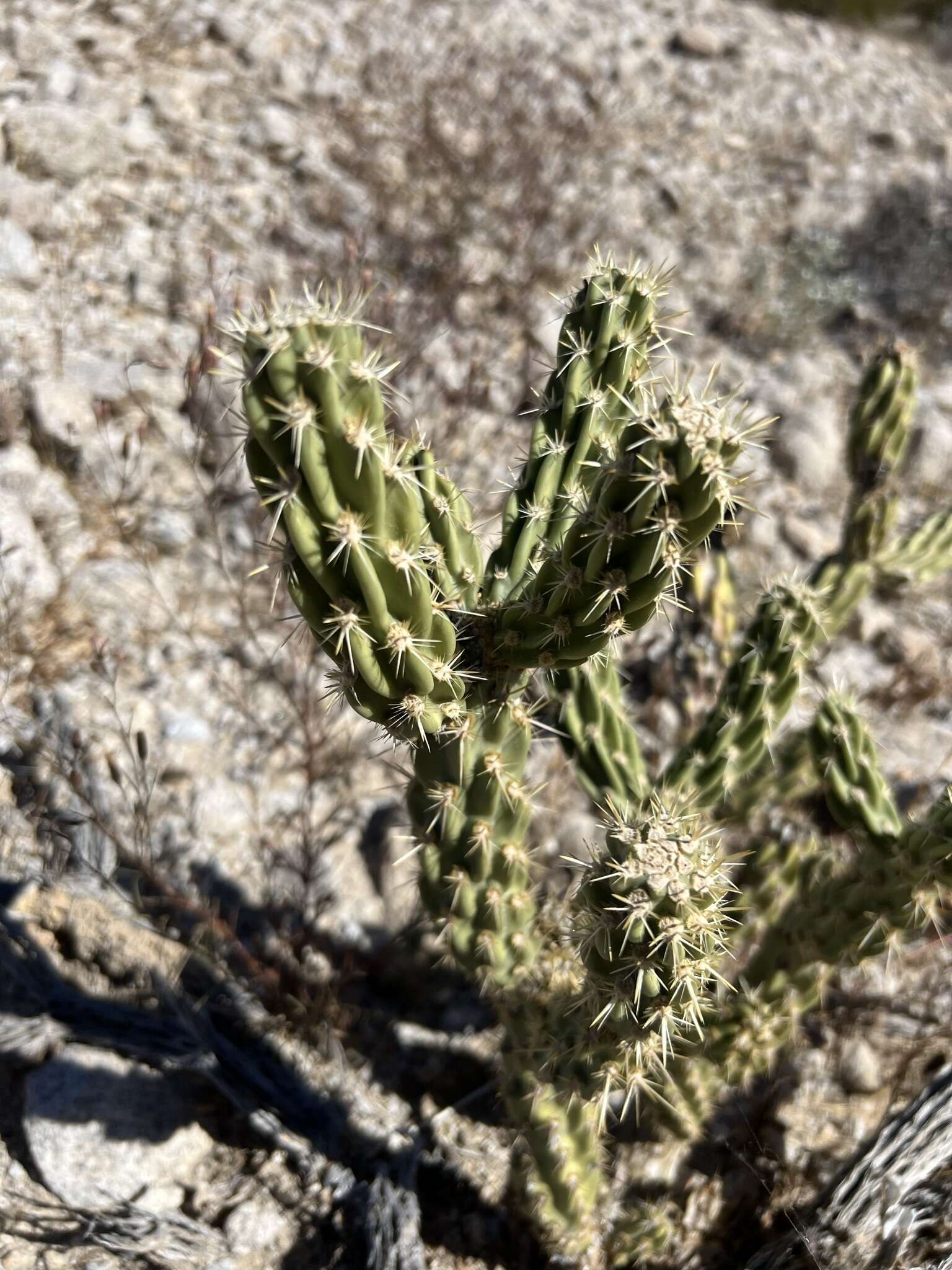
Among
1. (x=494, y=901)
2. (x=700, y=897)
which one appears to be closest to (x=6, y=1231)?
(x=494, y=901)

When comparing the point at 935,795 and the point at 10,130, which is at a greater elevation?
A: the point at 10,130

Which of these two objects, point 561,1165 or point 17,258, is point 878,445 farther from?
point 17,258

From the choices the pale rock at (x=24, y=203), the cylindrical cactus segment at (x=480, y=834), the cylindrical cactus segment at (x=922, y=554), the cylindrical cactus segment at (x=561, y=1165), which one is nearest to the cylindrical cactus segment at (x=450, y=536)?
the cylindrical cactus segment at (x=480, y=834)

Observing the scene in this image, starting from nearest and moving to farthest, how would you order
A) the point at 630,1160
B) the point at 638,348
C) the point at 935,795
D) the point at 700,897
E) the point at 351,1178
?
1. the point at 700,897
2. the point at 638,348
3. the point at 351,1178
4. the point at 630,1160
5. the point at 935,795

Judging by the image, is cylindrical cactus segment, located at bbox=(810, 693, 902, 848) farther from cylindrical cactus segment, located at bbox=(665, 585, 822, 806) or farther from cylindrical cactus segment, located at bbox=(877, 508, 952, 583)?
cylindrical cactus segment, located at bbox=(877, 508, 952, 583)

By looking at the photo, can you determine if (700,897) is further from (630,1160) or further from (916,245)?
(916,245)

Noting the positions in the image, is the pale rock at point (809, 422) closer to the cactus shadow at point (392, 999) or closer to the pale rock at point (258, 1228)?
the cactus shadow at point (392, 999)

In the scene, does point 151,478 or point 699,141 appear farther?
point 699,141

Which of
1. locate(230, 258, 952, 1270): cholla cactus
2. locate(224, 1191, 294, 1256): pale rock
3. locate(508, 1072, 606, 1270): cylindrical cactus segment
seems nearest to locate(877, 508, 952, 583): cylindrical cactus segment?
locate(230, 258, 952, 1270): cholla cactus

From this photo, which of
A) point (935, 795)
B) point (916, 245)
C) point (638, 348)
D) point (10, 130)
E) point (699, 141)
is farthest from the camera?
point (699, 141)
